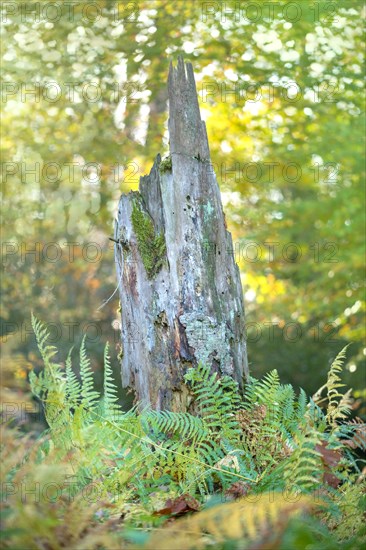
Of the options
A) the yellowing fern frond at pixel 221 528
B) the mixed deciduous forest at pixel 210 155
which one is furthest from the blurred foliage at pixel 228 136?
the yellowing fern frond at pixel 221 528

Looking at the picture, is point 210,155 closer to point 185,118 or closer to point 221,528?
point 185,118

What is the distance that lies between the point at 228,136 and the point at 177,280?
820cm

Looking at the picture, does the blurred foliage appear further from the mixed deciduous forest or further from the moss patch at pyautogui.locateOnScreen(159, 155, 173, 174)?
the moss patch at pyautogui.locateOnScreen(159, 155, 173, 174)

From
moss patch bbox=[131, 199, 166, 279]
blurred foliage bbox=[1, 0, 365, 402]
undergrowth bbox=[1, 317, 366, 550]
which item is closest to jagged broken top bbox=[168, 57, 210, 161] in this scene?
moss patch bbox=[131, 199, 166, 279]

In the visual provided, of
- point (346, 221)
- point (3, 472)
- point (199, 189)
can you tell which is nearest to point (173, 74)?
point (199, 189)

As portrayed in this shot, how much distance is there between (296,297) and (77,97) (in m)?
5.01

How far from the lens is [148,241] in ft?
14.0

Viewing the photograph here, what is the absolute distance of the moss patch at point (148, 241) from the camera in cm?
420

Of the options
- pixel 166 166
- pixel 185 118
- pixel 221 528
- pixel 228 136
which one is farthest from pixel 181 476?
A: pixel 228 136

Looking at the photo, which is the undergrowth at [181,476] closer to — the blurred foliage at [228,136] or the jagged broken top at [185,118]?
the jagged broken top at [185,118]

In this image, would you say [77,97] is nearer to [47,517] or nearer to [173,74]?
[173,74]

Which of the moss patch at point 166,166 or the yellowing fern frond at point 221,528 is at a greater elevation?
the moss patch at point 166,166

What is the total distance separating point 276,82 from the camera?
10922 millimetres

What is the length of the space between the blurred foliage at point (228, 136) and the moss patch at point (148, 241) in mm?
6066
